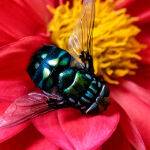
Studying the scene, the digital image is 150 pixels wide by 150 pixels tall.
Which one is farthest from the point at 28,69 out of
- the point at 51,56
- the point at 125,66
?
the point at 125,66

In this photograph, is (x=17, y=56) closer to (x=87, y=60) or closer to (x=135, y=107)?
(x=87, y=60)

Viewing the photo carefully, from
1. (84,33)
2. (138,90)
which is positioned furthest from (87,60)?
(138,90)

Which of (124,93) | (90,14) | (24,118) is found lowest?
(124,93)

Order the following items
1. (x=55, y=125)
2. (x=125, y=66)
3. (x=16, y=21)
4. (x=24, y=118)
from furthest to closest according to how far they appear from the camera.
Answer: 1. (x=125, y=66)
2. (x=16, y=21)
3. (x=55, y=125)
4. (x=24, y=118)

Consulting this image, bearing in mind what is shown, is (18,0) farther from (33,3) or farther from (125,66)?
(125,66)

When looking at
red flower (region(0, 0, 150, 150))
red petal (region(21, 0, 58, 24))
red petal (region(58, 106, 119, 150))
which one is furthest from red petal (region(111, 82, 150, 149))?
red petal (region(21, 0, 58, 24))

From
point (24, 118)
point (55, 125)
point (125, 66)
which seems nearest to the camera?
point (24, 118)
